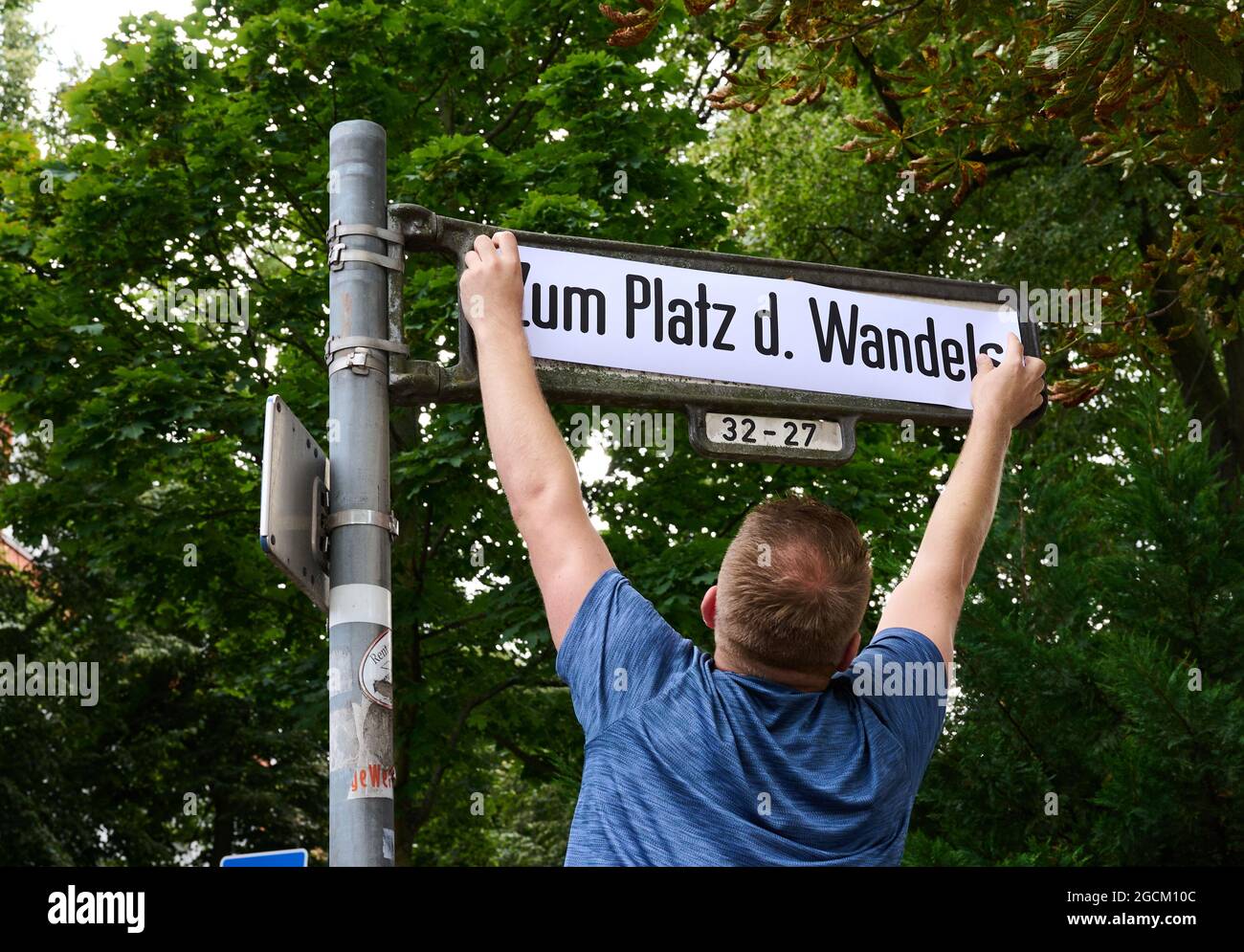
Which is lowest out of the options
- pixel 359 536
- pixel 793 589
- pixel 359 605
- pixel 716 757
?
pixel 716 757

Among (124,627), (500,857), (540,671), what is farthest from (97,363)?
(500,857)

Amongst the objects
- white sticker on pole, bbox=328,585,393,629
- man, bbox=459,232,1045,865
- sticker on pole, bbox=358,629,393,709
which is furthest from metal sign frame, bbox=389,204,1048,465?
man, bbox=459,232,1045,865

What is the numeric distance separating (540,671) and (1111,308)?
7.12 m

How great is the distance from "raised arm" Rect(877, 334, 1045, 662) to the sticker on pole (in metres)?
1.06

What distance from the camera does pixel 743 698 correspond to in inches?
78.6

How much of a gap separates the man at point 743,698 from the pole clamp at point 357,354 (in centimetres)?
82

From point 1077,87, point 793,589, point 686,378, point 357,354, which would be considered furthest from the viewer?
point 1077,87

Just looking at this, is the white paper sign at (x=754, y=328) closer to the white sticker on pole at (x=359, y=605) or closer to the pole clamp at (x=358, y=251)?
the pole clamp at (x=358, y=251)

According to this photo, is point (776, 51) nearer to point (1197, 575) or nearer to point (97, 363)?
point (97, 363)

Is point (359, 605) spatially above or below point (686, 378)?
below

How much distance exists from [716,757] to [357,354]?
1.50m

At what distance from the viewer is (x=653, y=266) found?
3521 mm

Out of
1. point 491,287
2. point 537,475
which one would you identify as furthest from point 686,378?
point 537,475

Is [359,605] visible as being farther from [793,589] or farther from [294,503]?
[793,589]
